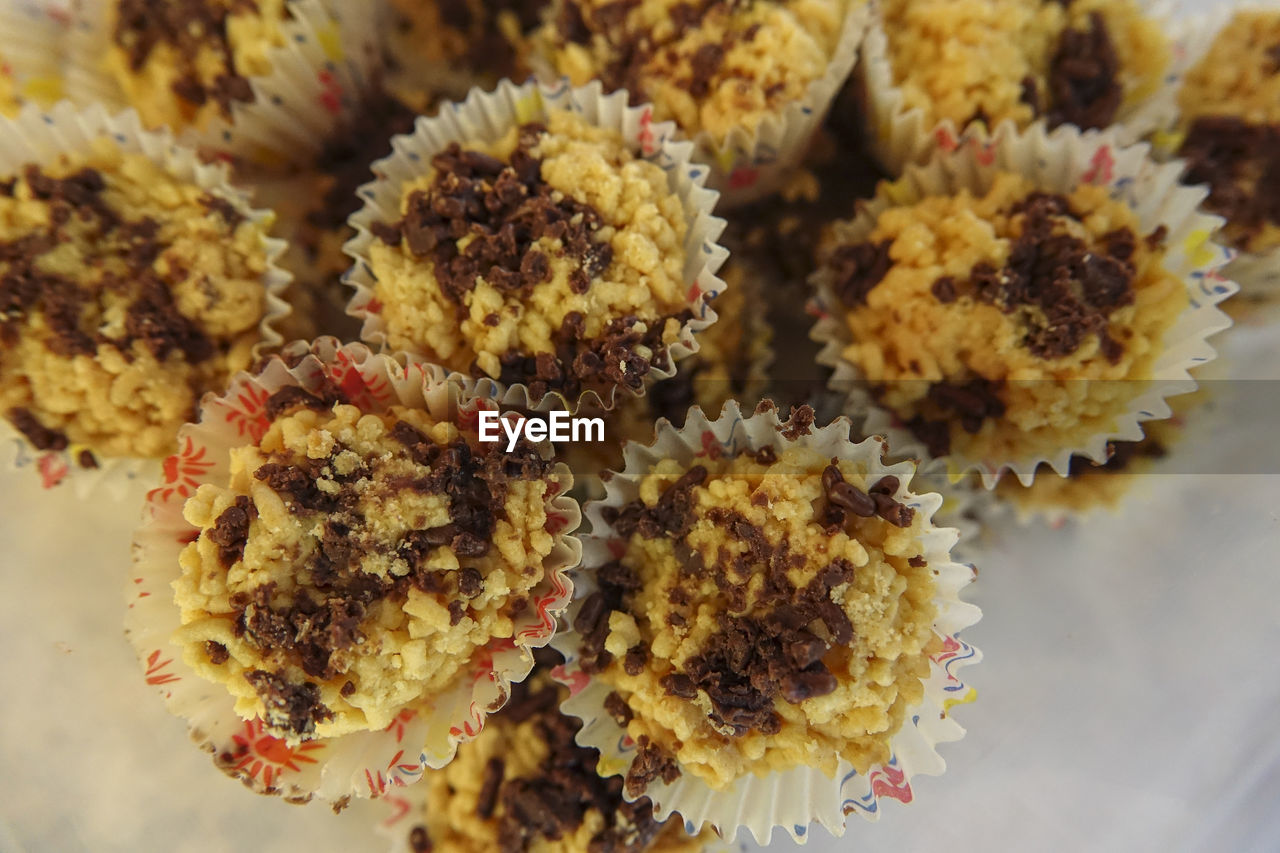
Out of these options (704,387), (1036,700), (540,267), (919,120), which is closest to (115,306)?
(540,267)

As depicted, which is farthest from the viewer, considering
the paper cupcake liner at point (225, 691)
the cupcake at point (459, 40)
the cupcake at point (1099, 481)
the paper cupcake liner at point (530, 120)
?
the cupcake at point (459, 40)

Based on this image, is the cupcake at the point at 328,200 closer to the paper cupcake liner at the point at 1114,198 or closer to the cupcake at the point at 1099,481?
the paper cupcake liner at the point at 1114,198

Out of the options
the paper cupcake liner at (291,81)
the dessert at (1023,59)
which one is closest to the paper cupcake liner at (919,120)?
the dessert at (1023,59)

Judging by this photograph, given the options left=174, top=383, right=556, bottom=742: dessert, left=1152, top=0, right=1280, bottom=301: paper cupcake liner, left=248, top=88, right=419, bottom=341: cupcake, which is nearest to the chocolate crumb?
left=174, top=383, right=556, bottom=742: dessert

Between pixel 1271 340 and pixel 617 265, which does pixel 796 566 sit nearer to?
pixel 617 265

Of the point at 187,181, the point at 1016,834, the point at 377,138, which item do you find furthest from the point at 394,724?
the point at 377,138

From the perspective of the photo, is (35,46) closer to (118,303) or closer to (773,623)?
(118,303)
